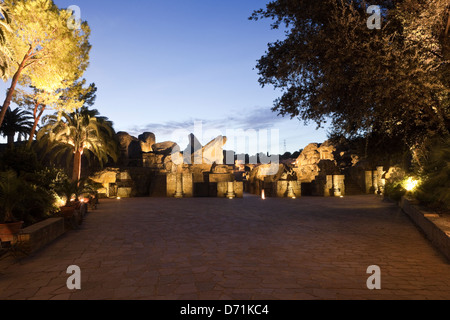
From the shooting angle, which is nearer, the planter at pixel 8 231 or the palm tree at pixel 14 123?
the planter at pixel 8 231

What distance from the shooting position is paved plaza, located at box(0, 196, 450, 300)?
4.04 metres

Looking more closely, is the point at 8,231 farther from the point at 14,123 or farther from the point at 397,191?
the point at 14,123

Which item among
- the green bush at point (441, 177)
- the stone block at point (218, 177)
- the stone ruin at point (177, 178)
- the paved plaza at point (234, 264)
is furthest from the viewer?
the stone block at point (218, 177)

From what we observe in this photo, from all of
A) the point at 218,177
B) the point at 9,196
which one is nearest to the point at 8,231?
the point at 9,196

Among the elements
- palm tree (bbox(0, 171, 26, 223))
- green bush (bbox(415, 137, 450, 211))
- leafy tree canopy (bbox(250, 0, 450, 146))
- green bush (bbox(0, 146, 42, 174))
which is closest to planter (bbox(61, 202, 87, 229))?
palm tree (bbox(0, 171, 26, 223))

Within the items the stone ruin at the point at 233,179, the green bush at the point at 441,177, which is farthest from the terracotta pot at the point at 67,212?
the stone ruin at the point at 233,179

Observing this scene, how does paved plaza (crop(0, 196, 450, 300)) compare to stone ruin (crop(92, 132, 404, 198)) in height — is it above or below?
below

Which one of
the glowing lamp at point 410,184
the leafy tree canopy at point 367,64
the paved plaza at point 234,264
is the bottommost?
the paved plaza at point 234,264

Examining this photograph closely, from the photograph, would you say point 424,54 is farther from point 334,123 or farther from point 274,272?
point 274,272

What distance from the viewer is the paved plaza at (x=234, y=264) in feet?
13.3

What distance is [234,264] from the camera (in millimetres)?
Result: 5332

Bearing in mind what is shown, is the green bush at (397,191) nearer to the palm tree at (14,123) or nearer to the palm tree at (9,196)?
the palm tree at (9,196)

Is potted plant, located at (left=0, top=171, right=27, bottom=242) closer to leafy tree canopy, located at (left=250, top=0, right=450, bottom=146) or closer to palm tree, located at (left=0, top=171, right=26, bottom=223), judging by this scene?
palm tree, located at (left=0, top=171, right=26, bottom=223)
